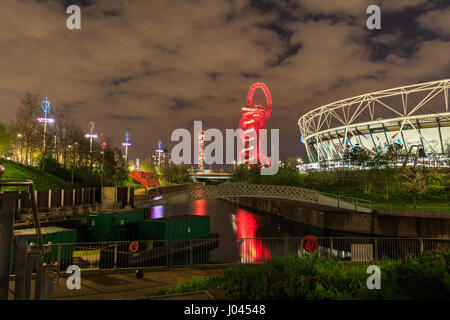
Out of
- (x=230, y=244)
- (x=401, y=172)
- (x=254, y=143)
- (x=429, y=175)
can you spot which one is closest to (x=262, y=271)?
(x=230, y=244)

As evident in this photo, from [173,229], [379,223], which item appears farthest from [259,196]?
[173,229]

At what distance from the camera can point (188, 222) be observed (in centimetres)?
2688

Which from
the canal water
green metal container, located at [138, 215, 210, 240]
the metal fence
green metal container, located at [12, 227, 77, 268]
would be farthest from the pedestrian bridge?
green metal container, located at [12, 227, 77, 268]

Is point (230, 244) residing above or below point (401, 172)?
below

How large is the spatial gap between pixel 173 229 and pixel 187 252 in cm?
254

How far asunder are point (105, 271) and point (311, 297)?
32.0 ft

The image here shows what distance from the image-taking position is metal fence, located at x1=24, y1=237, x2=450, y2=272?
1559 centimetres

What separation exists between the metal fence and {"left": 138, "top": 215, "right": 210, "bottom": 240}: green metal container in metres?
0.99

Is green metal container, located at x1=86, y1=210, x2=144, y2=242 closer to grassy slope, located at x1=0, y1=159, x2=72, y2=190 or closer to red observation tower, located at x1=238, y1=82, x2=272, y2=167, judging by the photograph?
grassy slope, located at x1=0, y1=159, x2=72, y2=190

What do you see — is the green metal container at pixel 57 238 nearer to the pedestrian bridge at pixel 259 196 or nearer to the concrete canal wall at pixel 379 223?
the pedestrian bridge at pixel 259 196

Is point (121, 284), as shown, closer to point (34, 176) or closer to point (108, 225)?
point (108, 225)

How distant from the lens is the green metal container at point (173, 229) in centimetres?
2523

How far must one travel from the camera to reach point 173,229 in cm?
2553
